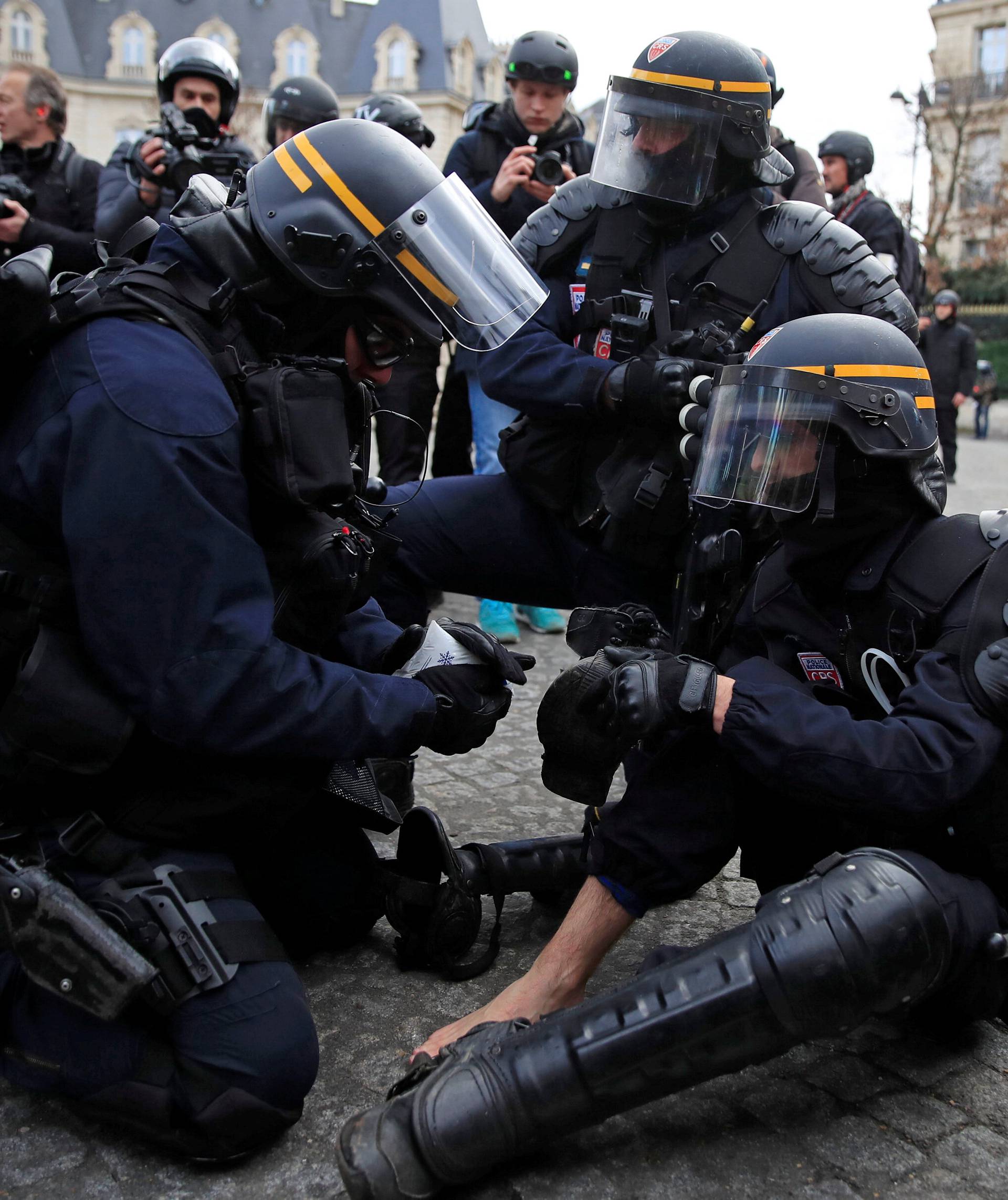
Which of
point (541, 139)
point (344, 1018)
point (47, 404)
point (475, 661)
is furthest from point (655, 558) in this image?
point (541, 139)

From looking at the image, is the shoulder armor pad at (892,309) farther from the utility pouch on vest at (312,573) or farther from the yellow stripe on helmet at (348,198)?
the utility pouch on vest at (312,573)

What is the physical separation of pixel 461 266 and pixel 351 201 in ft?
0.85

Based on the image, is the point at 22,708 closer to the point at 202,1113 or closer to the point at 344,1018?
the point at 202,1113

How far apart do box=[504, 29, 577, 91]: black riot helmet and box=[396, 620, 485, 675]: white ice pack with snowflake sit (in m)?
3.27

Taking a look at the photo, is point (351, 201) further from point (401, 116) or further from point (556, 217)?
point (401, 116)

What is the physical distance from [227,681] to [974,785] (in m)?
1.33

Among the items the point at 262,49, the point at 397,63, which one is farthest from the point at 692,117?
the point at 262,49

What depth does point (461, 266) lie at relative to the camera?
2.53 metres

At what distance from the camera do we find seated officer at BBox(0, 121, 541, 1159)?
6.97 ft

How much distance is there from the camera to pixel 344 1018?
2.57m

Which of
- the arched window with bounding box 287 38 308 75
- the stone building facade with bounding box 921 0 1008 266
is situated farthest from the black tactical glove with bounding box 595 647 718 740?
the arched window with bounding box 287 38 308 75

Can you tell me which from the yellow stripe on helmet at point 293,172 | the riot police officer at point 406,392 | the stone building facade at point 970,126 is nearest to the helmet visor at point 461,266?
the yellow stripe on helmet at point 293,172

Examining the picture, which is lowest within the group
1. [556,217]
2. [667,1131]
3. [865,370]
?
[667,1131]

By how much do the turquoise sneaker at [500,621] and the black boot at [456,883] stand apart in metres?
2.28
